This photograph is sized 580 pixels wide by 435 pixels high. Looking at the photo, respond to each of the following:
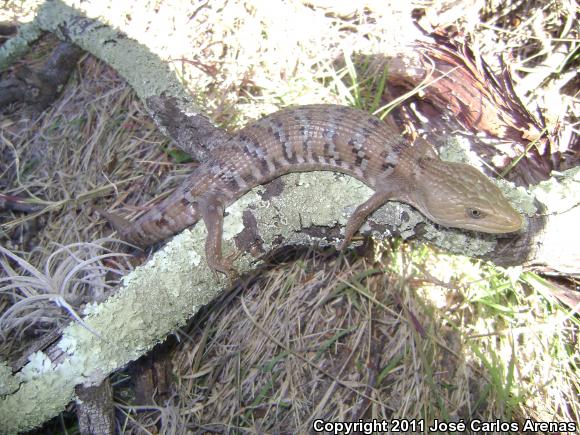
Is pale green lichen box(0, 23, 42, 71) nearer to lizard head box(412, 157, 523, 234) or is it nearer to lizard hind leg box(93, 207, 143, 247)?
lizard hind leg box(93, 207, 143, 247)

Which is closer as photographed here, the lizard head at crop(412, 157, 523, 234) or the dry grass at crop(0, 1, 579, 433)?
the lizard head at crop(412, 157, 523, 234)

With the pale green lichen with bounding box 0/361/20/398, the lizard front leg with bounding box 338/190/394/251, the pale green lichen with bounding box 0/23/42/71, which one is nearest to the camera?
the pale green lichen with bounding box 0/361/20/398

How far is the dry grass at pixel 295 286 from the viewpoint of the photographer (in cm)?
241

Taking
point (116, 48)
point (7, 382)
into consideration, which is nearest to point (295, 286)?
point (7, 382)

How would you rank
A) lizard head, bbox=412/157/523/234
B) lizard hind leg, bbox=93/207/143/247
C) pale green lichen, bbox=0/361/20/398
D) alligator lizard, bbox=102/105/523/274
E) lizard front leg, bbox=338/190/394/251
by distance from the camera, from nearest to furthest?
1. pale green lichen, bbox=0/361/20/398
2. lizard head, bbox=412/157/523/234
3. lizard front leg, bbox=338/190/394/251
4. alligator lizard, bbox=102/105/523/274
5. lizard hind leg, bbox=93/207/143/247

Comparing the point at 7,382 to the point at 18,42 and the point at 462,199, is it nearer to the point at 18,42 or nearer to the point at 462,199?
the point at 462,199

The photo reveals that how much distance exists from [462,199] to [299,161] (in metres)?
1.02

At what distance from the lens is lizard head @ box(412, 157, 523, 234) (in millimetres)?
2172

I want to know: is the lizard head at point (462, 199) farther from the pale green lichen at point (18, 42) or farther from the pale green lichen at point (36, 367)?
the pale green lichen at point (18, 42)

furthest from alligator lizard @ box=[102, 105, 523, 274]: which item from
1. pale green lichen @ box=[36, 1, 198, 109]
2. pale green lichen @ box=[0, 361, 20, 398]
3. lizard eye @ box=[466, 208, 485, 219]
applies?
pale green lichen @ box=[0, 361, 20, 398]

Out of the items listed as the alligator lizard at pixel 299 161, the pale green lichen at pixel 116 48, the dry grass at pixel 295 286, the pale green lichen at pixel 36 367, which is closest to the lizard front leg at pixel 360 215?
the alligator lizard at pixel 299 161

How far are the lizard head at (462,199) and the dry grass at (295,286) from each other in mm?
448

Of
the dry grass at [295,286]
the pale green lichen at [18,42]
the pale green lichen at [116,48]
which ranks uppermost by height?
the pale green lichen at [18,42]

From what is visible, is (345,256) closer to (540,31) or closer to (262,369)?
(262,369)
